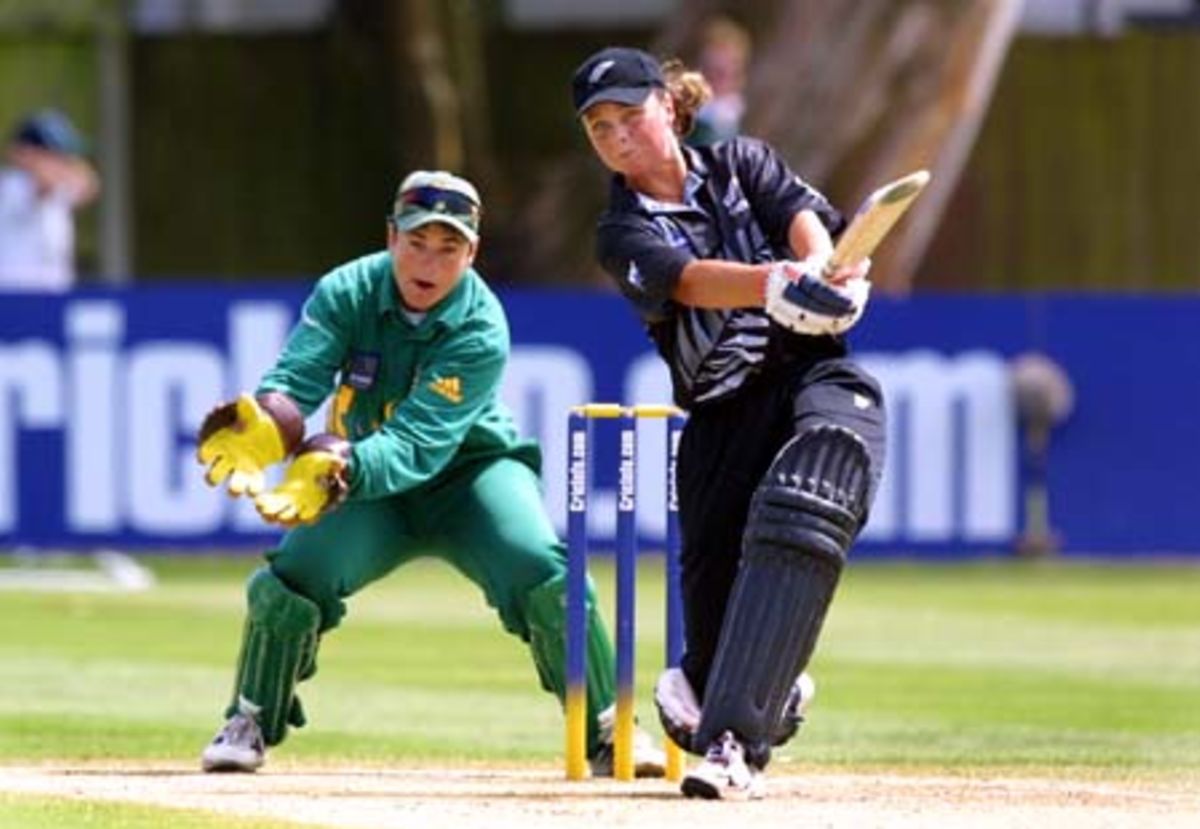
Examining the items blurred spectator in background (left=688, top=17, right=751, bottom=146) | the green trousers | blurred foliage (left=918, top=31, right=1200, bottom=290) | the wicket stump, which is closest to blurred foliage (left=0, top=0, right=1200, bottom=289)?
blurred foliage (left=918, top=31, right=1200, bottom=290)

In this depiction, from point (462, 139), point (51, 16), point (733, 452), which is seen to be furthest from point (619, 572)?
point (51, 16)

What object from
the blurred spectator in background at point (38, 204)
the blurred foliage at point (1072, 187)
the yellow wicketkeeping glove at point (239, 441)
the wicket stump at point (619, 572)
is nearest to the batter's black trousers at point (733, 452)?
the wicket stump at point (619, 572)

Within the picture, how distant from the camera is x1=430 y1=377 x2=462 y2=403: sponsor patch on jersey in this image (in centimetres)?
1016

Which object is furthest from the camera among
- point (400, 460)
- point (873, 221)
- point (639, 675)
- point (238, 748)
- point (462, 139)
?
point (462, 139)

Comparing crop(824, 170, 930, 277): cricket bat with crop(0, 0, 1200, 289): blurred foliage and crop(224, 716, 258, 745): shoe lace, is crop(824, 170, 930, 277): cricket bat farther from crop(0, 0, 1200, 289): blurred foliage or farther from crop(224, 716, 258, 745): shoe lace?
crop(0, 0, 1200, 289): blurred foliage

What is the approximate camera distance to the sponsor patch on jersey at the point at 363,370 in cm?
1038

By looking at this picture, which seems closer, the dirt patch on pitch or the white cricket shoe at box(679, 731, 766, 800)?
the dirt patch on pitch

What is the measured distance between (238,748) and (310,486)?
3.67ft

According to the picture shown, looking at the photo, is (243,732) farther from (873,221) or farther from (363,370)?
(873,221)

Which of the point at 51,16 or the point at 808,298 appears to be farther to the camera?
the point at 51,16

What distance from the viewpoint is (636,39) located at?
84.0 feet

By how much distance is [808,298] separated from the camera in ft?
29.8

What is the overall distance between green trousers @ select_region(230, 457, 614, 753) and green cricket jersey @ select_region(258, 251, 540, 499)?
0.14 metres

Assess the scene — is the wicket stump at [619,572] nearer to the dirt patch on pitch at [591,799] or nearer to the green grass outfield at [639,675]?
the dirt patch on pitch at [591,799]
